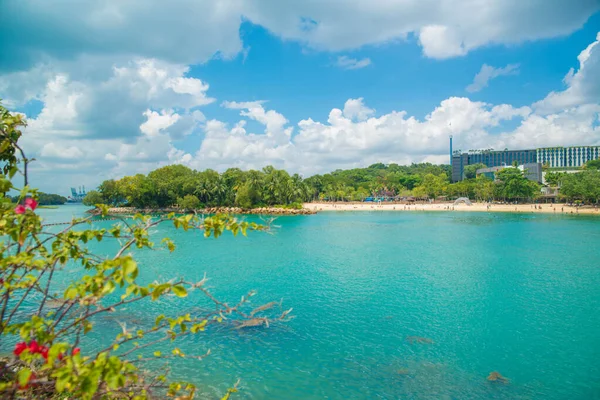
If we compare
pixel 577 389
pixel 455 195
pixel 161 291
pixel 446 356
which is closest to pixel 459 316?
pixel 446 356

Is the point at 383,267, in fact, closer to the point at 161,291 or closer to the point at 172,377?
the point at 172,377

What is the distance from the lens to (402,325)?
17203 millimetres

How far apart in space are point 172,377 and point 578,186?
101m

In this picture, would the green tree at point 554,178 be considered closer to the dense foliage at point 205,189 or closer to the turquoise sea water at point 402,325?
the dense foliage at point 205,189

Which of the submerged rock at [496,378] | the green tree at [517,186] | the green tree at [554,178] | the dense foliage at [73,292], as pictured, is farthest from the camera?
the green tree at [554,178]

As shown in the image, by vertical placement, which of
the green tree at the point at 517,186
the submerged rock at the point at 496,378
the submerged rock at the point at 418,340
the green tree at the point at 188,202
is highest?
the green tree at the point at 517,186

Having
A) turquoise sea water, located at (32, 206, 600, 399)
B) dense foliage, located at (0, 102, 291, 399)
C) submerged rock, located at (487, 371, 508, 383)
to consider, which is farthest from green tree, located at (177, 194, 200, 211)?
dense foliage, located at (0, 102, 291, 399)

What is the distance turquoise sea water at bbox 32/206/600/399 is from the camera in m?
12.3

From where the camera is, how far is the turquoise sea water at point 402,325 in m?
12.3

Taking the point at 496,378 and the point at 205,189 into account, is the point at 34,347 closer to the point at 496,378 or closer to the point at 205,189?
the point at 496,378

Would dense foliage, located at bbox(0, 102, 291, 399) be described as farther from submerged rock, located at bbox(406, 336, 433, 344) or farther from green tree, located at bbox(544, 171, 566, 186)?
green tree, located at bbox(544, 171, 566, 186)

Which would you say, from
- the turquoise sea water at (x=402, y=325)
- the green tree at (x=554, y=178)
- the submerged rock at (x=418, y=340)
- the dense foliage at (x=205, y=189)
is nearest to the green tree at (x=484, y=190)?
the green tree at (x=554, y=178)

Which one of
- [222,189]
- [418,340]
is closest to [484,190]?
[222,189]

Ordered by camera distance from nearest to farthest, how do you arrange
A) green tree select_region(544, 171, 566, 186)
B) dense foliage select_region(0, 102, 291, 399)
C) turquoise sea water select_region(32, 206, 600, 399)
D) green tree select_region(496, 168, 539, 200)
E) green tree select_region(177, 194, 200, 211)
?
1. dense foliage select_region(0, 102, 291, 399)
2. turquoise sea water select_region(32, 206, 600, 399)
3. green tree select_region(177, 194, 200, 211)
4. green tree select_region(496, 168, 539, 200)
5. green tree select_region(544, 171, 566, 186)
